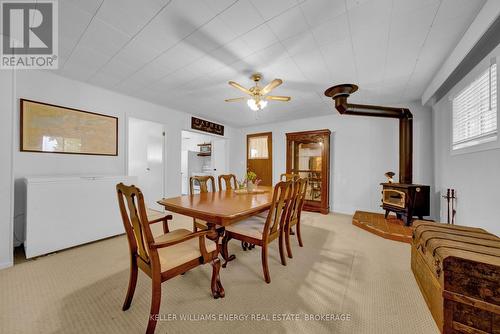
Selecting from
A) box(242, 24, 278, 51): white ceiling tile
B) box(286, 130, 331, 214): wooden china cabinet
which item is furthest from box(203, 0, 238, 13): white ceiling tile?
box(286, 130, 331, 214): wooden china cabinet

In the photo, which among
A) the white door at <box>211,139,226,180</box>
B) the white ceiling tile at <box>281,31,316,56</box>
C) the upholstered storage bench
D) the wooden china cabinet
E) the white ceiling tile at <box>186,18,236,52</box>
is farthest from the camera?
the white door at <box>211,139,226,180</box>

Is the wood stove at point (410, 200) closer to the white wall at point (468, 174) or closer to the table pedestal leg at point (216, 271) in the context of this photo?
the white wall at point (468, 174)

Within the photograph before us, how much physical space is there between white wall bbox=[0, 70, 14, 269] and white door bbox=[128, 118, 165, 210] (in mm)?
2073

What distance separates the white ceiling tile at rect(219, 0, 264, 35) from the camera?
4.73 feet

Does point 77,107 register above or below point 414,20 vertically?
below

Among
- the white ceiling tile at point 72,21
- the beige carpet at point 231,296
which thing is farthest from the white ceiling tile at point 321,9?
the beige carpet at point 231,296

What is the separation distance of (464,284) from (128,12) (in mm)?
3135

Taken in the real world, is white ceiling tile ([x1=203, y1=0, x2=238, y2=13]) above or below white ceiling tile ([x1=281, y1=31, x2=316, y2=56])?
above

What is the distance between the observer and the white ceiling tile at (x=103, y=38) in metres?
1.69

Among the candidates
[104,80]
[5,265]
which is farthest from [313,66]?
[5,265]

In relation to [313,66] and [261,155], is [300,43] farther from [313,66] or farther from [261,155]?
[261,155]

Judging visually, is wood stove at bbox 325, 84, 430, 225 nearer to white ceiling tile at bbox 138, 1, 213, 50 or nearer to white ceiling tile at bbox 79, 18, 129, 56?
white ceiling tile at bbox 138, 1, 213, 50

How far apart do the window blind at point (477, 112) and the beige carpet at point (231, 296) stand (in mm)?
1618

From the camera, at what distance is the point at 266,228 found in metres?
1.69
